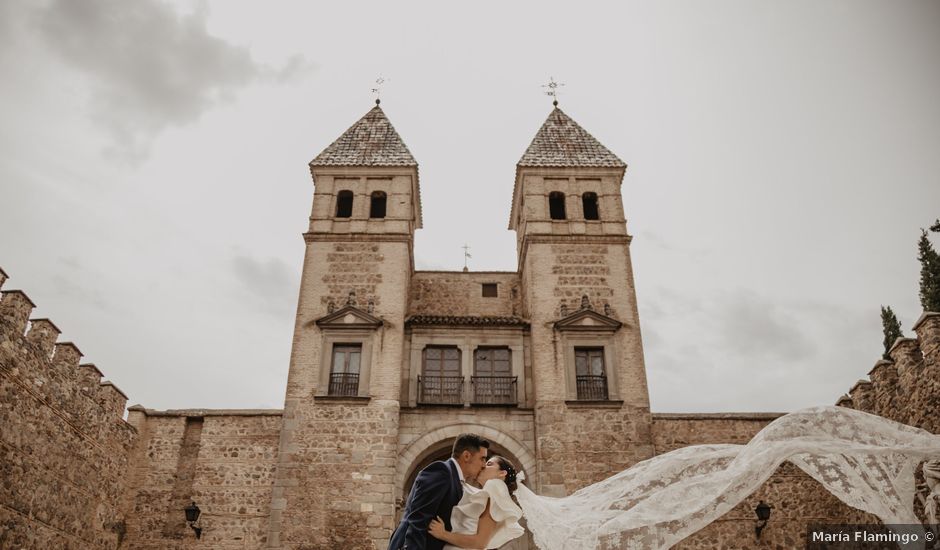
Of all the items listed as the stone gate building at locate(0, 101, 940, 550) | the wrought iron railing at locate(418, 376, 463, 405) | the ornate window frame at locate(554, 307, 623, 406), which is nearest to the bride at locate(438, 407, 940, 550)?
the stone gate building at locate(0, 101, 940, 550)

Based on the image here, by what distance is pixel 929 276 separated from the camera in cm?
2517

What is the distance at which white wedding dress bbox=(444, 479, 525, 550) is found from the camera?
17.4 ft

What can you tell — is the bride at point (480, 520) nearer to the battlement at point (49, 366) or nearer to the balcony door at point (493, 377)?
the battlement at point (49, 366)

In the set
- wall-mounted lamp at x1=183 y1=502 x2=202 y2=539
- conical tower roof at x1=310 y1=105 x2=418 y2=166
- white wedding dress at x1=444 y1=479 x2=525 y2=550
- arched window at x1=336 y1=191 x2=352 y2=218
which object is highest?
conical tower roof at x1=310 y1=105 x2=418 y2=166

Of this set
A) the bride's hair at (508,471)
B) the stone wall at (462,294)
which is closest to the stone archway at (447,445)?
the stone wall at (462,294)

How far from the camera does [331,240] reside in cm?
2009

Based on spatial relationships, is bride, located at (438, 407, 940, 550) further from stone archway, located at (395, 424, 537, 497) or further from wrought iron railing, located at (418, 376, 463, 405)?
wrought iron railing, located at (418, 376, 463, 405)

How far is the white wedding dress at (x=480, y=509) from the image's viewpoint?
17.4 ft

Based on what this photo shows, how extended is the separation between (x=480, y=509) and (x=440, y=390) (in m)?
12.9

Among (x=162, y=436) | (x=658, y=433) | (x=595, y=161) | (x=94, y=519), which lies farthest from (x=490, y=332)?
(x=94, y=519)

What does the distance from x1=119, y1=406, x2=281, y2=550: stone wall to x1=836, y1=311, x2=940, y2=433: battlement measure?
14223 mm

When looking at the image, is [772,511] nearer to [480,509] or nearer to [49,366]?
[480,509]

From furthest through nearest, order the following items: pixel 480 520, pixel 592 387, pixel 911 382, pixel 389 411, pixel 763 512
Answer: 1. pixel 592 387
2. pixel 389 411
3. pixel 763 512
4. pixel 911 382
5. pixel 480 520

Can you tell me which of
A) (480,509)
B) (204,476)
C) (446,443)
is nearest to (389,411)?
(446,443)
